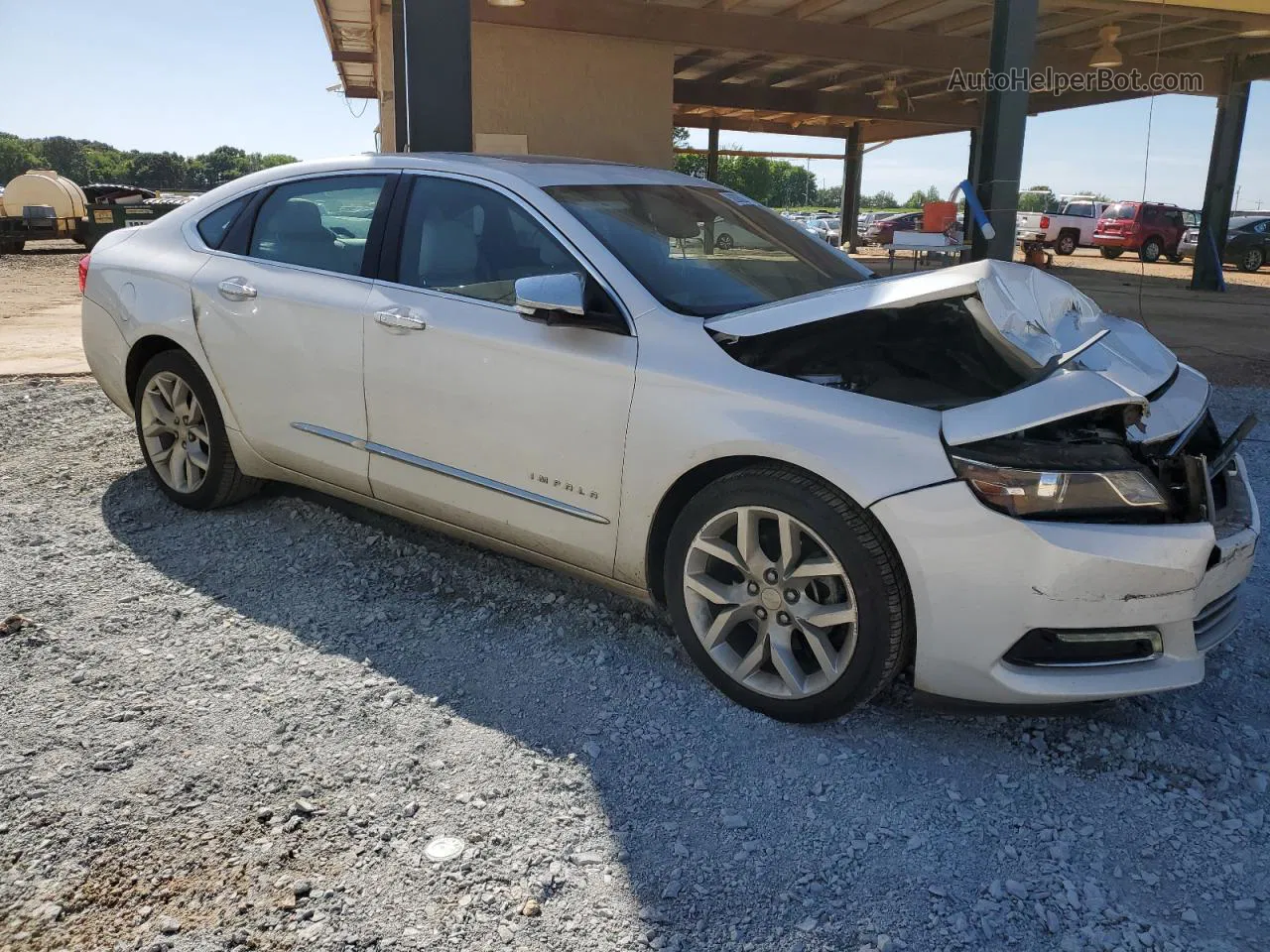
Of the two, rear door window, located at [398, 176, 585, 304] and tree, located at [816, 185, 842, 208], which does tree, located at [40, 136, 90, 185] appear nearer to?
tree, located at [816, 185, 842, 208]

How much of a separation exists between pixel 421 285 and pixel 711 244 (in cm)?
107

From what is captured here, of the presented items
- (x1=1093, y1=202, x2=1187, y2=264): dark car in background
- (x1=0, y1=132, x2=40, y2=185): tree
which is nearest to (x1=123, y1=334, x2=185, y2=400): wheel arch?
(x1=1093, y1=202, x2=1187, y2=264): dark car in background

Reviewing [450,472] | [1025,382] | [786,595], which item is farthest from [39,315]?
[1025,382]

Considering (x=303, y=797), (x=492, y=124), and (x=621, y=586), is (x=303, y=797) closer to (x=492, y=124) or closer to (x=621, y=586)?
(x=621, y=586)

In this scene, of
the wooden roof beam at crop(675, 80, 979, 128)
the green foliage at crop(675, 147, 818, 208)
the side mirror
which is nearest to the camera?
the side mirror

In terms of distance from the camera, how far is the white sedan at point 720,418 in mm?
2588

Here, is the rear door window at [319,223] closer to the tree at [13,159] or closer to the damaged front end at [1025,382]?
the damaged front end at [1025,382]

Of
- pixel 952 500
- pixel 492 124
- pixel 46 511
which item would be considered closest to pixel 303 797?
pixel 952 500

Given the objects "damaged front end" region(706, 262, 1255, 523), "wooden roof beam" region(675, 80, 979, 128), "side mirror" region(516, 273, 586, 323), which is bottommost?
"damaged front end" region(706, 262, 1255, 523)

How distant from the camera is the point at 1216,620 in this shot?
281 centimetres

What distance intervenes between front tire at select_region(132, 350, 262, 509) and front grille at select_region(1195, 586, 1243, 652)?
360 centimetres

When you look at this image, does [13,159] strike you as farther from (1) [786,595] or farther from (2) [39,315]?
(1) [786,595]

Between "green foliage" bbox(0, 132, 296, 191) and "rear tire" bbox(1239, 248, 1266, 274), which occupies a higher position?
"green foliage" bbox(0, 132, 296, 191)

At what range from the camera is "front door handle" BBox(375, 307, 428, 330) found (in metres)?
3.52
